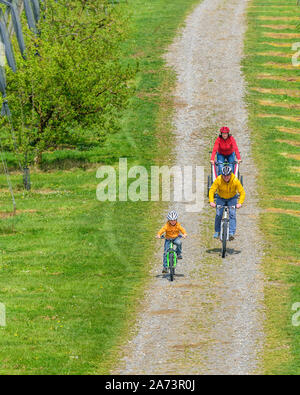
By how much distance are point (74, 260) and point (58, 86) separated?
36.2ft

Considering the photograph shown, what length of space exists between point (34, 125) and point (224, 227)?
13.6m

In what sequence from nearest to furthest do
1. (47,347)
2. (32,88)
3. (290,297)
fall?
(47,347)
(290,297)
(32,88)

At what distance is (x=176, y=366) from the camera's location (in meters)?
15.8

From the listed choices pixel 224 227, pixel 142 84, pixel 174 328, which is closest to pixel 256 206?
pixel 224 227

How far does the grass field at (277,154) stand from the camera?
17656 millimetres

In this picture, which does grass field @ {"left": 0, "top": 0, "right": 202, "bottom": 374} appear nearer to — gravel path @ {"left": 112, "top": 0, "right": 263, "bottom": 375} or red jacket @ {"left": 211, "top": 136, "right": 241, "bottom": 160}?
gravel path @ {"left": 112, "top": 0, "right": 263, "bottom": 375}

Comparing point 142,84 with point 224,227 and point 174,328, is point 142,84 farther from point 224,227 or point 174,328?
point 174,328

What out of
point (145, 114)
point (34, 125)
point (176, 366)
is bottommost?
point (145, 114)

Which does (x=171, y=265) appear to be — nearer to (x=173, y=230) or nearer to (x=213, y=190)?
(x=173, y=230)

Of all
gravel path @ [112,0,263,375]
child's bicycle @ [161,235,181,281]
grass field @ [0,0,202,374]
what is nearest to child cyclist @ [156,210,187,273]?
child's bicycle @ [161,235,181,281]

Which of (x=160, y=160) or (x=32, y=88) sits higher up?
(x=32, y=88)

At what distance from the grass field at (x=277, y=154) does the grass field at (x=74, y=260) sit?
3193 millimetres

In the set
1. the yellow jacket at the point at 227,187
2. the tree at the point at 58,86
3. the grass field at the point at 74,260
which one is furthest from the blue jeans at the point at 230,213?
the tree at the point at 58,86

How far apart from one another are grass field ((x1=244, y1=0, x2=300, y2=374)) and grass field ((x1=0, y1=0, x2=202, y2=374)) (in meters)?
3.19
